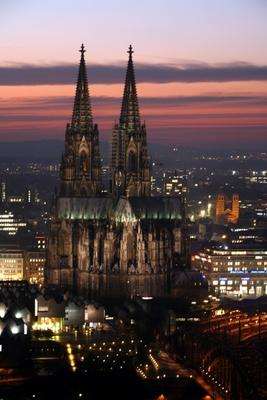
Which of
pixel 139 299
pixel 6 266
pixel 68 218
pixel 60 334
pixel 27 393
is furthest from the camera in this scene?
pixel 6 266

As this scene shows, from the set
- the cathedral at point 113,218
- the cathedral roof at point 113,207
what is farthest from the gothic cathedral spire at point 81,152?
the cathedral roof at point 113,207

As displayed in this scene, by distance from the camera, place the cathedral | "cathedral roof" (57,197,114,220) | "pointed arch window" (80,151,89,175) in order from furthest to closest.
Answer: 1. "pointed arch window" (80,151,89,175)
2. "cathedral roof" (57,197,114,220)
3. the cathedral

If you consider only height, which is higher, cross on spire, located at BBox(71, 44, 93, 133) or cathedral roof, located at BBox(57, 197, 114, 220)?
cross on spire, located at BBox(71, 44, 93, 133)

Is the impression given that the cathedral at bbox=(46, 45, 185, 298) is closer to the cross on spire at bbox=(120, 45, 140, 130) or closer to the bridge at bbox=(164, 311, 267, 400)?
the cross on spire at bbox=(120, 45, 140, 130)

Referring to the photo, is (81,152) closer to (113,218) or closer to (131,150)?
(131,150)

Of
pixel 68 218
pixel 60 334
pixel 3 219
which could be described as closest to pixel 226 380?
pixel 60 334

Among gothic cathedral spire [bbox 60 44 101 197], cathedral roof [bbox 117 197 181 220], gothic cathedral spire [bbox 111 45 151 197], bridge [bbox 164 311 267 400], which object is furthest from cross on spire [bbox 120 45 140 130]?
bridge [bbox 164 311 267 400]

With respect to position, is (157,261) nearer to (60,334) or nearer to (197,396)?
(60,334)

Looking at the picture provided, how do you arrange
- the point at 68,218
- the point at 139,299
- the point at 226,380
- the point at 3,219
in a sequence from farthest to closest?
1. the point at 3,219
2. the point at 68,218
3. the point at 139,299
4. the point at 226,380
